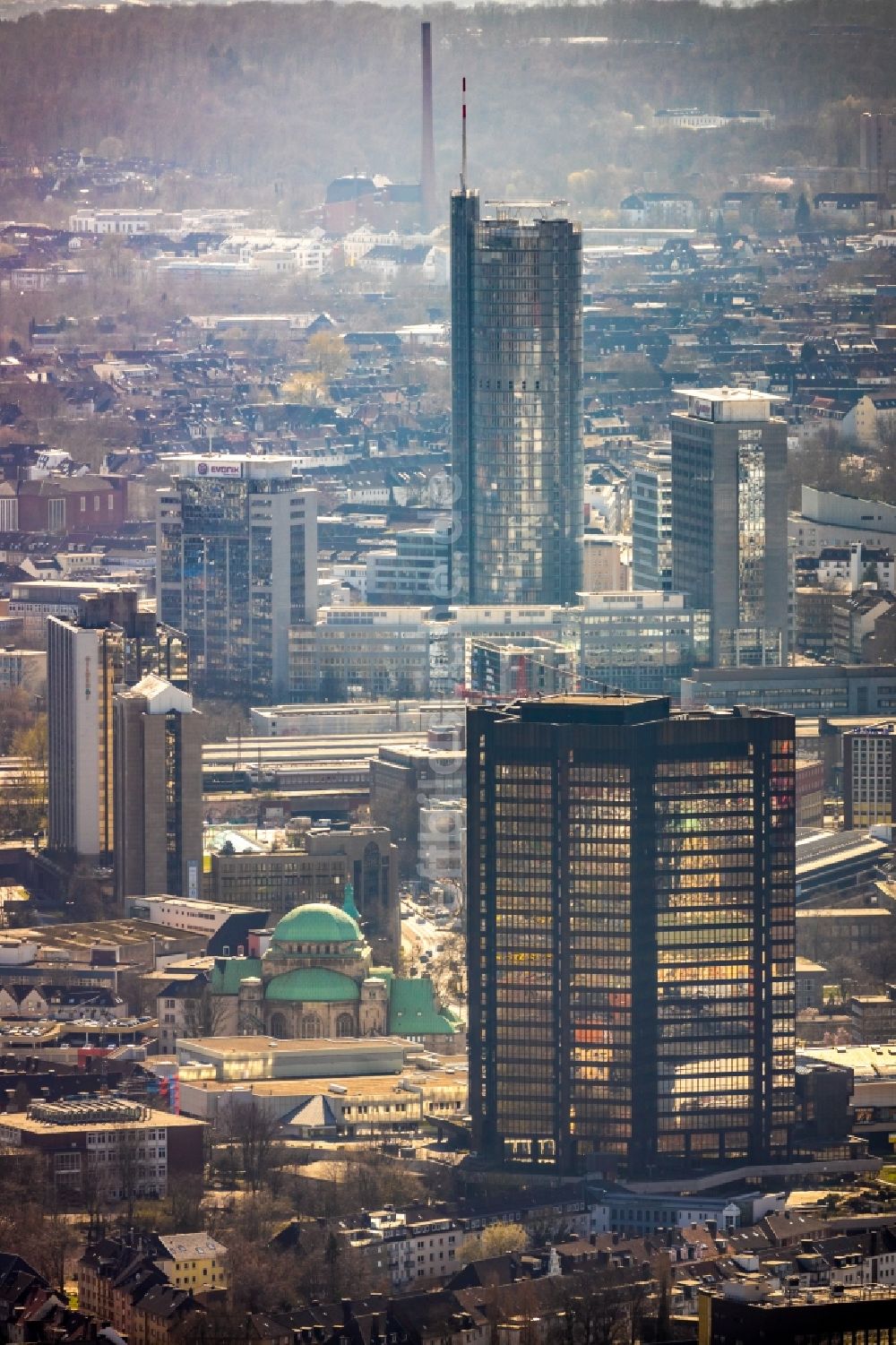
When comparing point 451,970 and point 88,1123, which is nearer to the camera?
point 88,1123

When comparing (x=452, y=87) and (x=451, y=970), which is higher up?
(x=452, y=87)

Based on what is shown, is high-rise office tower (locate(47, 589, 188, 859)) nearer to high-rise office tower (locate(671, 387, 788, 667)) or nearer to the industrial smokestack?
high-rise office tower (locate(671, 387, 788, 667))

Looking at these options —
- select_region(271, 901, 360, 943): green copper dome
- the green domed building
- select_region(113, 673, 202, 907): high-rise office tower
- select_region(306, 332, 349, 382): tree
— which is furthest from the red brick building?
the green domed building

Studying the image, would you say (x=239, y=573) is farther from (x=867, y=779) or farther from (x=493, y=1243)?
(x=493, y=1243)

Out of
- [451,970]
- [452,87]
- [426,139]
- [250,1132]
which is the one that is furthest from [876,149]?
[250,1132]

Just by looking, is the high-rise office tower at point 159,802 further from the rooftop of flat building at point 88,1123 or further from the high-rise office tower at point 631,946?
the high-rise office tower at point 631,946

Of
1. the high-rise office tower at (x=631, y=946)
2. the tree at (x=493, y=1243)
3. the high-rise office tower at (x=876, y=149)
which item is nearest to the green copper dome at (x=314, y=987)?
the high-rise office tower at (x=631, y=946)
